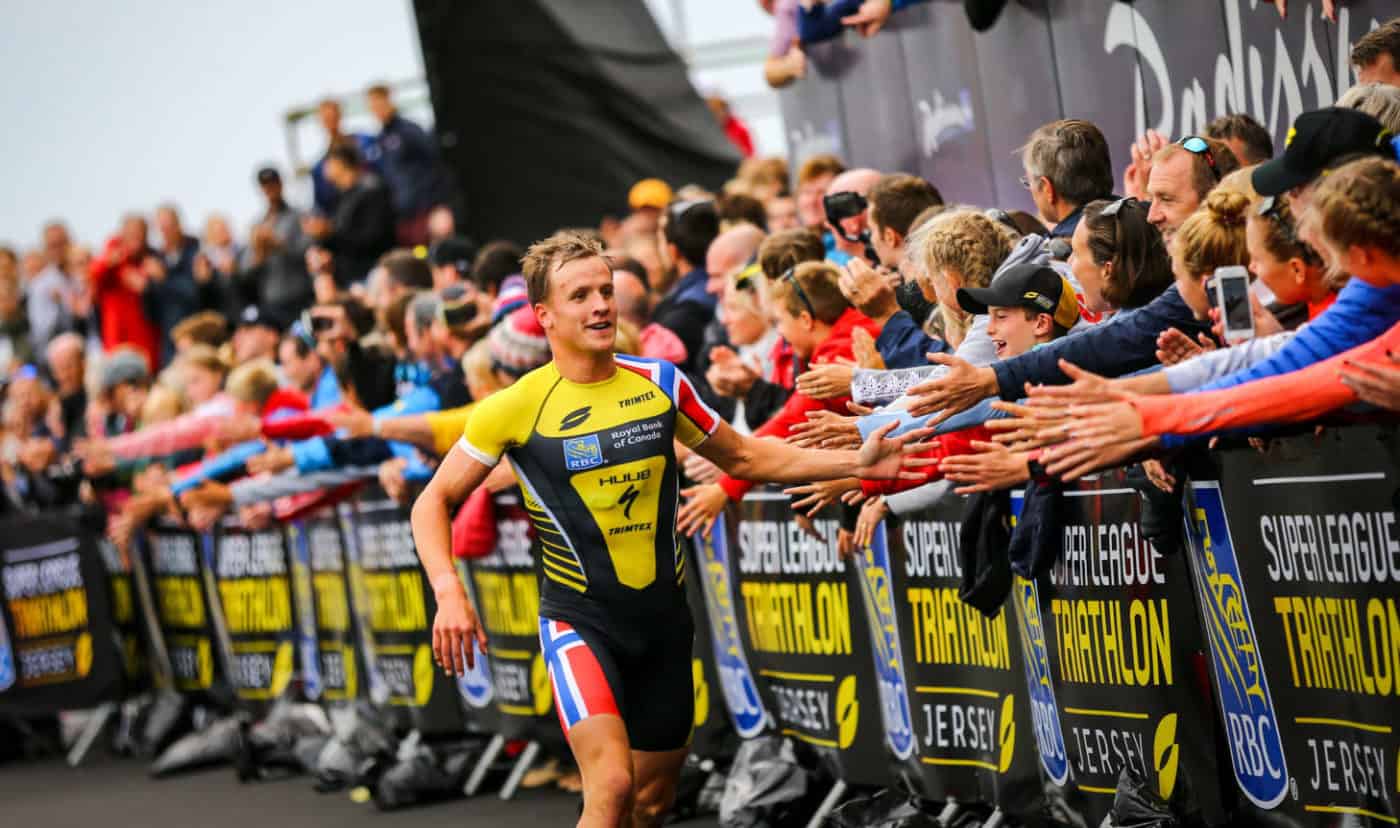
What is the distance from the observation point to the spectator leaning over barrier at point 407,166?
1623 cm

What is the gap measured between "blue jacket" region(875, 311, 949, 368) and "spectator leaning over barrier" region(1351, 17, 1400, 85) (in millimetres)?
1818

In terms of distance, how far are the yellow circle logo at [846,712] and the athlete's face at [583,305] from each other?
238cm

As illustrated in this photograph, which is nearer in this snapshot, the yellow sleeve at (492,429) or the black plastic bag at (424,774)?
the yellow sleeve at (492,429)

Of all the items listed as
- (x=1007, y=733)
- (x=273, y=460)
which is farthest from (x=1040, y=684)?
(x=273, y=460)

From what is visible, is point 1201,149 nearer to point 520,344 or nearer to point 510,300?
point 520,344

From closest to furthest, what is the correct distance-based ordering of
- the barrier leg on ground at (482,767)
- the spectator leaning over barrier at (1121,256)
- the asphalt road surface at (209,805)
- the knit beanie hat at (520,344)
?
the spectator leaning over barrier at (1121,256), the knit beanie hat at (520,344), the asphalt road surface at (209,805), the barrier leg on ground at (482,767)

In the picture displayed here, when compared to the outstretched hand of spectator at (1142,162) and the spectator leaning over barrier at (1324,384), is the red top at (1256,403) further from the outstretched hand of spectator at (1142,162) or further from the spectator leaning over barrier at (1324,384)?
the outstretched hand of spectator at (1142,162)

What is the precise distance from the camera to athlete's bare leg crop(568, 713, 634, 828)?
5.86m

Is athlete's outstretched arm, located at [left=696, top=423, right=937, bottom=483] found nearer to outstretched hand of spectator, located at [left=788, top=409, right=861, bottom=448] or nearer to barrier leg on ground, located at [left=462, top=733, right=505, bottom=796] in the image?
outstretched hand of spectator, located at [left=788, top=409, right=861, bottom=448]

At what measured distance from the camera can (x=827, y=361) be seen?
24.6ft

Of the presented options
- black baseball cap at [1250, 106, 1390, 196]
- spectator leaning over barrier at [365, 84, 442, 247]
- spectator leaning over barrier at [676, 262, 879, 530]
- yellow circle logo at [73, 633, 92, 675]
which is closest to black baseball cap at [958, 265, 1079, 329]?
black baseball cap at [1250, 106, 1390, 196]

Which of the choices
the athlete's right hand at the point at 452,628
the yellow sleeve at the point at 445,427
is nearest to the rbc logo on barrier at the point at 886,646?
the yellow sleeve at the point at 445,427

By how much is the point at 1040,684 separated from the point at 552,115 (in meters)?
10.1

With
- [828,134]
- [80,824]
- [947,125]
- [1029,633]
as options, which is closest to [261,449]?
[80,824]
